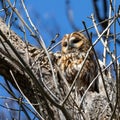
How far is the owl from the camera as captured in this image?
3.76 m

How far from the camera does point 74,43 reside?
4.70 meters

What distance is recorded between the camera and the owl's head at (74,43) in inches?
179

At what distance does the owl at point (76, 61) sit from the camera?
3.76m

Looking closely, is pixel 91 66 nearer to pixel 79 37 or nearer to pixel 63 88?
pixel 79 37

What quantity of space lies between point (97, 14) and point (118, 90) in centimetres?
37

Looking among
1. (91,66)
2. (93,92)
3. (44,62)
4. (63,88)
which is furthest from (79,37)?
(63,88)

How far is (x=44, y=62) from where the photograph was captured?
9.71 feet

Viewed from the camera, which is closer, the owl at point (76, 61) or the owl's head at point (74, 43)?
the owl at point (76, 61)

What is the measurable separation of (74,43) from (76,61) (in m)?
0.50

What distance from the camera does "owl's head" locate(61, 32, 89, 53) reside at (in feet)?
14.9

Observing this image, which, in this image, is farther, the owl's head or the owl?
the owl's head

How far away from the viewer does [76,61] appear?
4234mm

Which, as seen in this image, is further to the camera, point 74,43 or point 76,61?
point 74,43

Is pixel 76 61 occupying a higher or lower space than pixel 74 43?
lower
